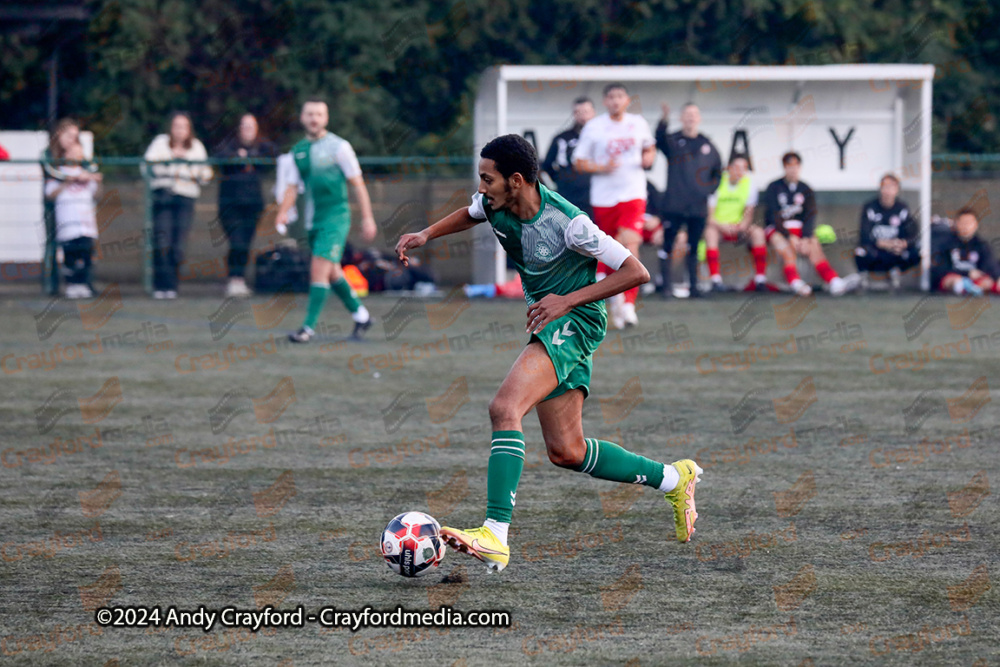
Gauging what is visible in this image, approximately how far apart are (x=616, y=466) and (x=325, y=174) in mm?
7241

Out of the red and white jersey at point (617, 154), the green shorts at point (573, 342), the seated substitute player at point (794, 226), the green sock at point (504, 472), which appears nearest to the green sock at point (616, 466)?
the green shorts at point (573, 342)

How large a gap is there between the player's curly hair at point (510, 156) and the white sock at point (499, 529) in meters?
1.22

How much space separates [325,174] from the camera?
12320 millimetres

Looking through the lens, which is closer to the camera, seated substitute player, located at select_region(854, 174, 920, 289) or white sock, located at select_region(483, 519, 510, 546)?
white sock, located at select_region(483, 519, 510, 546)

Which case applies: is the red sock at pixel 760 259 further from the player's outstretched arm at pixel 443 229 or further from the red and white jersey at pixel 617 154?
the player's outstretched arm at pixel 443 229

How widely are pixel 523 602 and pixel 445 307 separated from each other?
38.7 ft

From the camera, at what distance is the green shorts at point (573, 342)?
5293 millimetres

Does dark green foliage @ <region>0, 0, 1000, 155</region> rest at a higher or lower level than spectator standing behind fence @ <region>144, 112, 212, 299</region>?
higher

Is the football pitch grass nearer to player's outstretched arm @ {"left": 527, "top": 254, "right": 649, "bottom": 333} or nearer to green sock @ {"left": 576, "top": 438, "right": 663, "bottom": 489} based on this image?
green sock @ {"left": 576, "top": 438, "right": 663, "bottom": 489}

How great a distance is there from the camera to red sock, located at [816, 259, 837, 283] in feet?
59.4

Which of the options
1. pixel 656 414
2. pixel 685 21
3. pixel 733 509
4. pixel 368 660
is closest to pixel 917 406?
pixel 656 414

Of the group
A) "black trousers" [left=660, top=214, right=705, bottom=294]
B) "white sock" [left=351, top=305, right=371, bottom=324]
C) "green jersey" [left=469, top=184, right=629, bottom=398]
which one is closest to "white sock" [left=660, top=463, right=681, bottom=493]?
"green jersey" [left=469, top=184, right=629, bottom=398]

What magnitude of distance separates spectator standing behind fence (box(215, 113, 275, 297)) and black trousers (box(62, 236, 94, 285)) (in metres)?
1.69

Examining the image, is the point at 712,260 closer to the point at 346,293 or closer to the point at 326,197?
the point at 346,293
